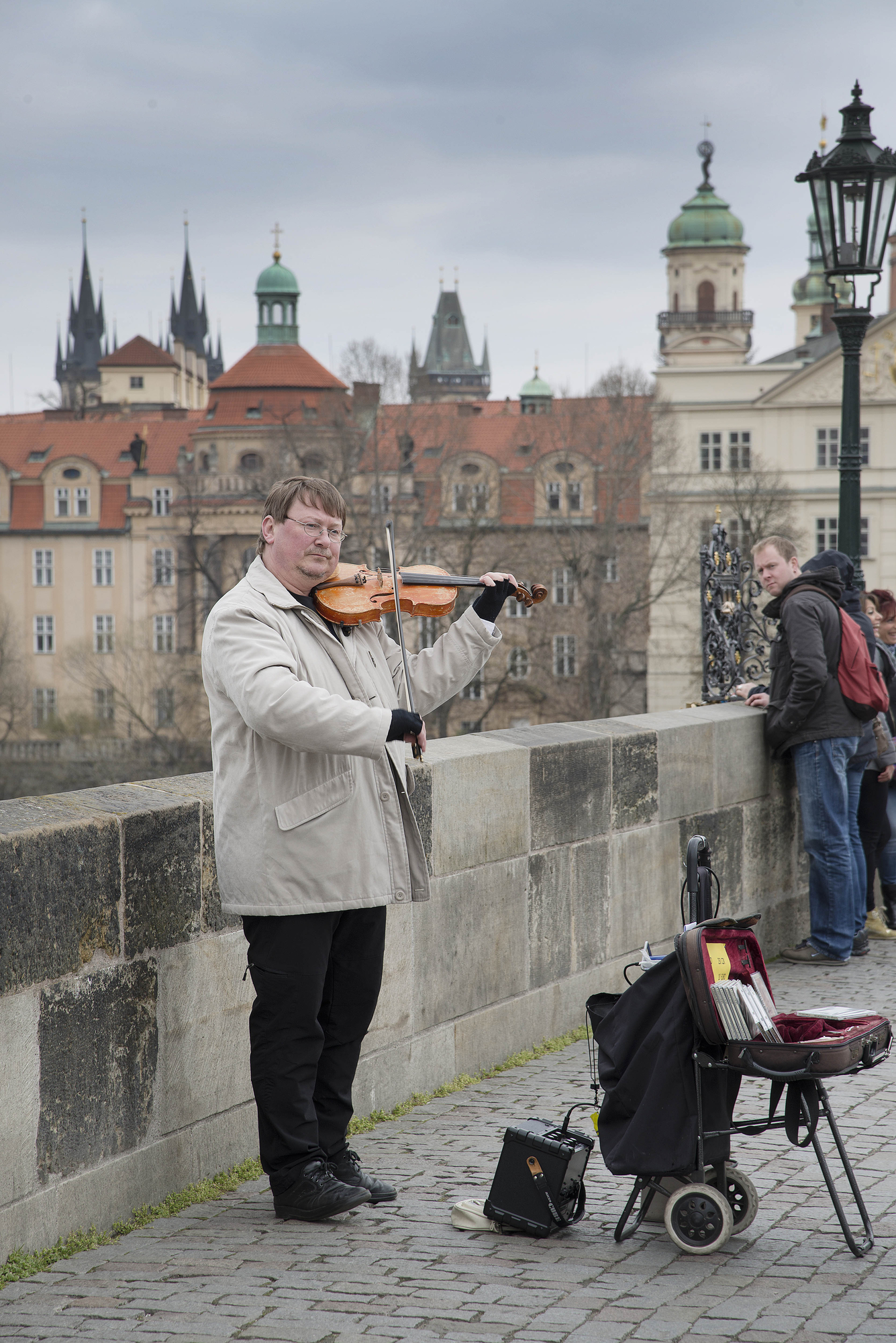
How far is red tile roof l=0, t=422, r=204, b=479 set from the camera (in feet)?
266

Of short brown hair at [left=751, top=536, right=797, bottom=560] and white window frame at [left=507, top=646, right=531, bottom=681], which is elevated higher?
short brown hair at [left=751, top=536, right=797, bottom=560]

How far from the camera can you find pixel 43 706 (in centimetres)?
6856

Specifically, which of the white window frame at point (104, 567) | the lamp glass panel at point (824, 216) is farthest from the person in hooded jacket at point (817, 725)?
the white window frame at point (104, 567)

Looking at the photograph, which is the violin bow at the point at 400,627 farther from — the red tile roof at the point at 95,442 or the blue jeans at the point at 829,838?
the red tile roof at the point at 95,442

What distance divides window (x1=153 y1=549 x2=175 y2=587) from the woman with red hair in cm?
6108

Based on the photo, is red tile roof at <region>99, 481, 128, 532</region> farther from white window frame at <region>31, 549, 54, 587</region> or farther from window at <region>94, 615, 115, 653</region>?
window at <region>94, 615, 115, 653</region>

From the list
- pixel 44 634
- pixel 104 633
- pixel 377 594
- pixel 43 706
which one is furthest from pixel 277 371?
pixel 377 594

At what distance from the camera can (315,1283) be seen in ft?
11.1

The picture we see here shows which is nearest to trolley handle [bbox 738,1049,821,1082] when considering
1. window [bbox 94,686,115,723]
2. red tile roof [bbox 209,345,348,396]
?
window [bbox 94,686,115,723]

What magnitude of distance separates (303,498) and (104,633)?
75.1m

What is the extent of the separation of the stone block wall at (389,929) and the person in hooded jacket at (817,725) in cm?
26

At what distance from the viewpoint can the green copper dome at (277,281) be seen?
7850cm

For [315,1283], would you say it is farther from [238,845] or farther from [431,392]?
[431,392]

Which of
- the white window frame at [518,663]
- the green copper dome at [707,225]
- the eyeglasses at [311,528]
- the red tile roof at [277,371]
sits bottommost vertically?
the white window frame at [518,663]
